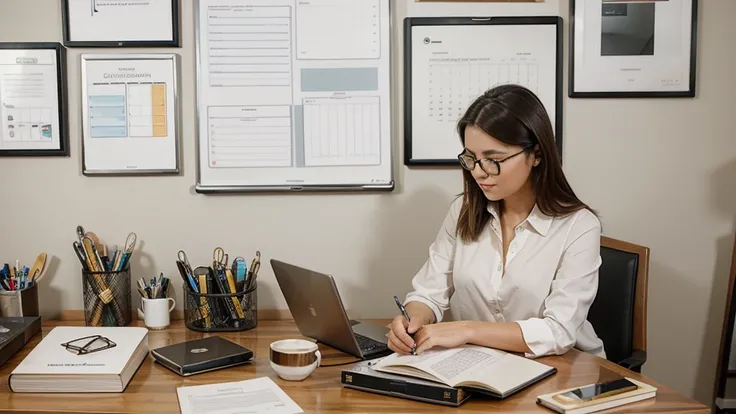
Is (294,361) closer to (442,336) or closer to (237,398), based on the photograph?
(237,398)

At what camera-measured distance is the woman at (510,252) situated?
64.2 inches

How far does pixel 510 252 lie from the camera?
1836 mm

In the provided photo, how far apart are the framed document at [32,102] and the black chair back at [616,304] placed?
1686 millimetres

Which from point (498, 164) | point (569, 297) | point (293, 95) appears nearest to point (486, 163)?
point (498, 164)

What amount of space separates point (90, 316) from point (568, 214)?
140 centimetres

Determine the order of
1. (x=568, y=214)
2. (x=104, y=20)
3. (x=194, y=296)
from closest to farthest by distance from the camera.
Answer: (x=568, y=214) → (x=194, y=296) → (x=104, y=20)

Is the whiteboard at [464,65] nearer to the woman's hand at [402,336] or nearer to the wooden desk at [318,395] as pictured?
the woman's hand at [402,336]

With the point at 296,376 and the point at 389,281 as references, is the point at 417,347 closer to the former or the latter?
the point at 296,376

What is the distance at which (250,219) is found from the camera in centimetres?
224

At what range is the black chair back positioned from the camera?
6.40 ft

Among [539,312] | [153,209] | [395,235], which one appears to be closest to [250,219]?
[153,209]

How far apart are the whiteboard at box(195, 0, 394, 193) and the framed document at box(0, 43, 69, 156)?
43 centimetres

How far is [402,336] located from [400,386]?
0.21 meters

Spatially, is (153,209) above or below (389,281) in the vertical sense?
above
